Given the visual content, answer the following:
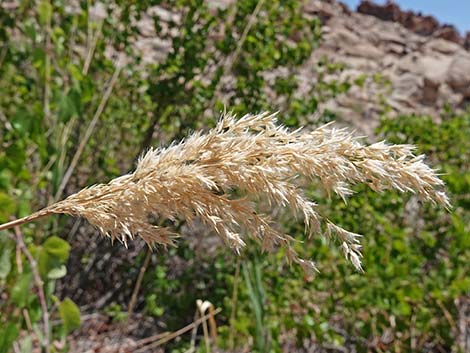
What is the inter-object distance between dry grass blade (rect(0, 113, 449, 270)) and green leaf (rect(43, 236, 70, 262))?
828mm

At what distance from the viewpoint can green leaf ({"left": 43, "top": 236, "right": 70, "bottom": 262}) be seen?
1522mm

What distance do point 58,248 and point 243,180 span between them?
3.09ft

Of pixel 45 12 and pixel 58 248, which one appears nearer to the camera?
pixel 58 248

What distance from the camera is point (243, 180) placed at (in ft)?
2.32

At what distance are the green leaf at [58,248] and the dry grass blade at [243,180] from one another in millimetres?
828

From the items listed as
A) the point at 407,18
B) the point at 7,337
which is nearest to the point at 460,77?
the point at 407,18

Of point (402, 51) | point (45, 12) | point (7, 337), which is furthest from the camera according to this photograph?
point (402, 51)

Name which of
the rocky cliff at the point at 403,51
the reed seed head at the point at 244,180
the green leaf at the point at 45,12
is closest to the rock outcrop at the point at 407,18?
the rocky cliff at the point at 403,51

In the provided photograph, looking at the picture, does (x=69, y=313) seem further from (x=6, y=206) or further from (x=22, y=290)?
(x=6, y=206)

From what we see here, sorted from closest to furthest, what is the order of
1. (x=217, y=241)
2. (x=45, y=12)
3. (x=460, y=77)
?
(x=45, y=12) → (x=217, y=241) → (x=460, y=77)

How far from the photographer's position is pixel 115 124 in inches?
144

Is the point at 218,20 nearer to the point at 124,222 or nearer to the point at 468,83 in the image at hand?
the point at 124,222

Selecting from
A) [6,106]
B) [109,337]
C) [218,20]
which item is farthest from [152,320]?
[218,20]

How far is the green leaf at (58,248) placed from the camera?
4.99ft
